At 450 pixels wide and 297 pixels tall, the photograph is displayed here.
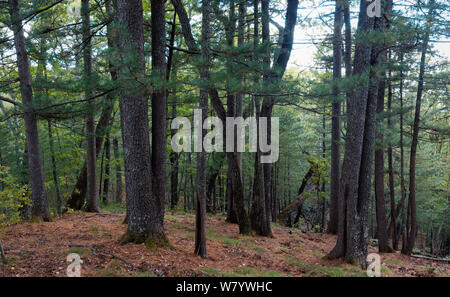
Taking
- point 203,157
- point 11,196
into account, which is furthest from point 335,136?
point 11,196

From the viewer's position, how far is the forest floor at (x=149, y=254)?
178 inches

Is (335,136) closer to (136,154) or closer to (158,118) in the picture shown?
(158,118)

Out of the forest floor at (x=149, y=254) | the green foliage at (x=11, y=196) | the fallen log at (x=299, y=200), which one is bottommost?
the fallen log at (x=299, y=200)

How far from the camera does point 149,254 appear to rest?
5.07m

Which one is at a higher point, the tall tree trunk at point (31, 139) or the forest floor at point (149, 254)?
the tall tree trunk at point (31, 139)

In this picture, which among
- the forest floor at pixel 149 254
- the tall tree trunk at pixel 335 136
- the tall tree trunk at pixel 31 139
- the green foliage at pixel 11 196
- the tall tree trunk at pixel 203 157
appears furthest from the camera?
the tall tree trunk at pixel 335 136

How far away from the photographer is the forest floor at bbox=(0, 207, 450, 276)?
14.9 feet

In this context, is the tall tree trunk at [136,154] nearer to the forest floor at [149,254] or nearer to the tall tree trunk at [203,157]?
the forest floor at [149,254]

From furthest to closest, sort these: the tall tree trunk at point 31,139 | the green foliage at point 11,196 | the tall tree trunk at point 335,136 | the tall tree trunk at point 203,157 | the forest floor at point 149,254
A: the tall tree trunk at point 335,136 < the green foliage at point 11,196 < the tall tree trunk at point 31,139 < the tall tree trunk at point 203,157 < the forest floor at point 149,254

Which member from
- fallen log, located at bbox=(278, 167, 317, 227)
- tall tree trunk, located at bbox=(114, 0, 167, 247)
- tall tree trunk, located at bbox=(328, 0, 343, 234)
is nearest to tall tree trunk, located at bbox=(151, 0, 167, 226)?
tall tree trunk, located at bbox=(114, 0, 167, 247)

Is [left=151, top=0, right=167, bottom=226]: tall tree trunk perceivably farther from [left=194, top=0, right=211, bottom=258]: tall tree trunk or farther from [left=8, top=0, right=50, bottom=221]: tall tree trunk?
[left=8, top=0, right=50, bottom=221]: tall tree trunk

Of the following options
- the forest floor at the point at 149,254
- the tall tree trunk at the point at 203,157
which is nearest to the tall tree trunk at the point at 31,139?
the forest floor at the point at 149,254

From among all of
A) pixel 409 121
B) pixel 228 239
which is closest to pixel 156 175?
pixel 228 239

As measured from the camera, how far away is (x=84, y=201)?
34.0 ft
